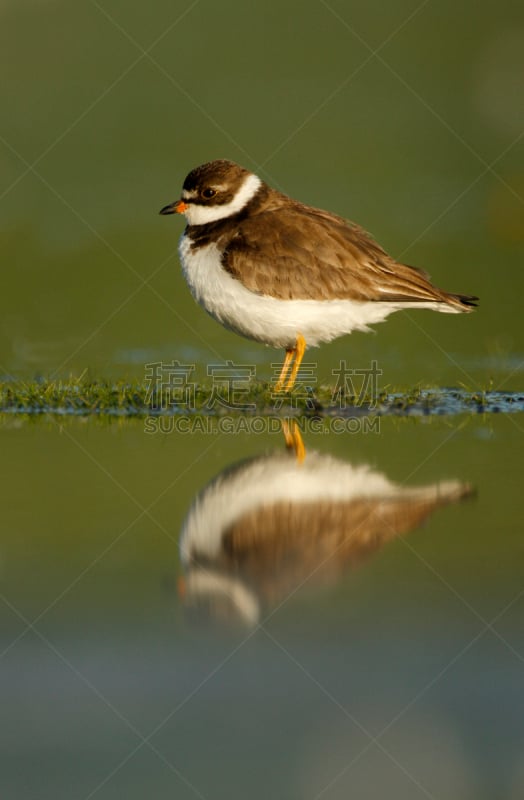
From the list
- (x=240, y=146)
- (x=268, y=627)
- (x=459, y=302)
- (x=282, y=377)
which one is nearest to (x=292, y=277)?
(x=282, y=377)

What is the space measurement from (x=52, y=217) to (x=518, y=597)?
14.6 m

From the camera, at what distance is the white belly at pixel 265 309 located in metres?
9.29

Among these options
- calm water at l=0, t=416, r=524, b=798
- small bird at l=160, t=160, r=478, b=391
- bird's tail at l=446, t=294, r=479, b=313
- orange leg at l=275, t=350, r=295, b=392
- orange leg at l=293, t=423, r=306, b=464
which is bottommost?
calm water at l=0, t=416, r=524, b=798

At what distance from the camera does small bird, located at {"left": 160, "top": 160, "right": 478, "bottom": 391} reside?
366 inches

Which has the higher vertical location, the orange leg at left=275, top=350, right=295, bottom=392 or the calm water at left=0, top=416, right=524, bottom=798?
the orange leg at left=275, top=350, right=295, bottom=392

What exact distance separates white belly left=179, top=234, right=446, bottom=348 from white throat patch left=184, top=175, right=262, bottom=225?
15.6 inches

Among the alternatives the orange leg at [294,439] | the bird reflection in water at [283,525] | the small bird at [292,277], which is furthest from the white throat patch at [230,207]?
the bird reflection in water at [283,525]

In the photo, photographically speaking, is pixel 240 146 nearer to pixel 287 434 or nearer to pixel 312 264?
pixel 312 264

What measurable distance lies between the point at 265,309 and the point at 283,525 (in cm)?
351

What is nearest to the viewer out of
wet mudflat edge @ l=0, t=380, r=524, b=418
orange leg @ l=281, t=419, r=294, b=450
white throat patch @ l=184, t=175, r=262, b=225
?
orange leg @ l=281, t=419, r=294, b=450

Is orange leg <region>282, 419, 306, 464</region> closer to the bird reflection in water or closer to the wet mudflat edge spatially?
the bird reflection in water

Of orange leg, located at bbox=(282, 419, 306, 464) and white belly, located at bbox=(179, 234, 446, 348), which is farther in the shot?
white belly, located at bbox=(179, 234, 446, 348)

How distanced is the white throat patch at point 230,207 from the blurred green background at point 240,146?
8.75 feet

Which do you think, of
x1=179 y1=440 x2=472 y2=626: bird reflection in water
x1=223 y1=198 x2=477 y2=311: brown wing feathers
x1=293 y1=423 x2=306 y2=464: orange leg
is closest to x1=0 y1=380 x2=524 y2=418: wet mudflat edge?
x1=293 y1=423 x2=306 y2=464: orange leg
